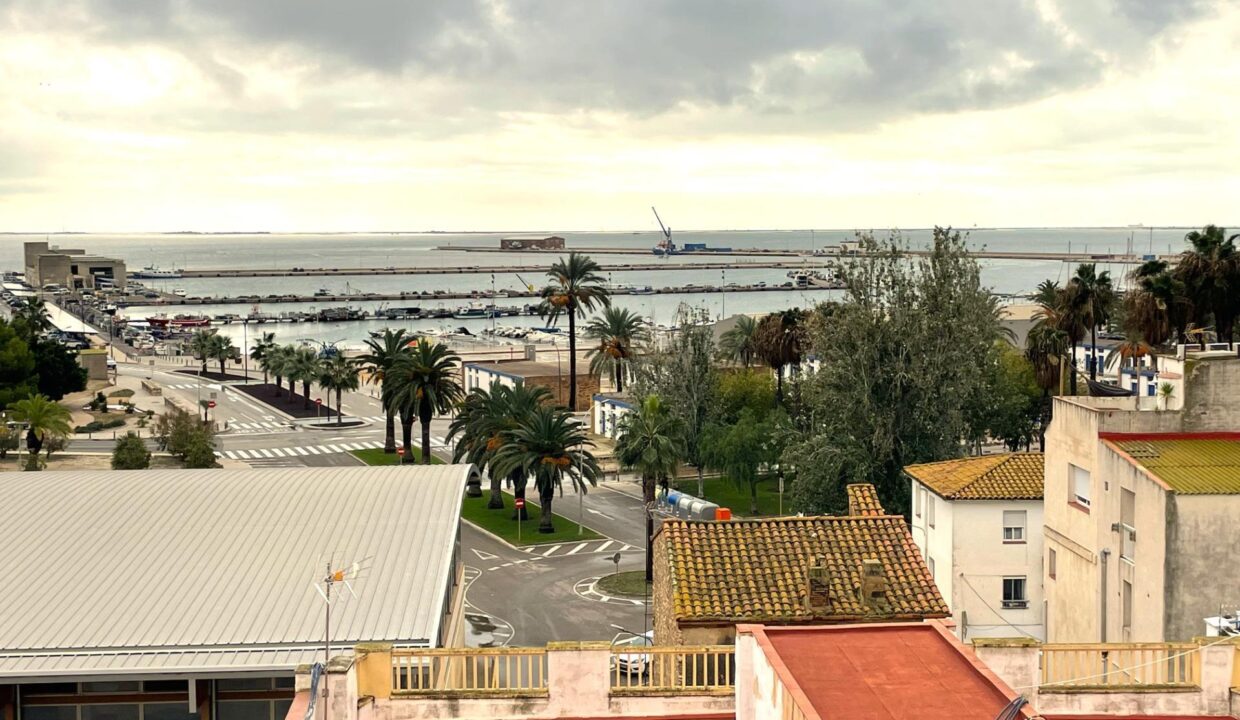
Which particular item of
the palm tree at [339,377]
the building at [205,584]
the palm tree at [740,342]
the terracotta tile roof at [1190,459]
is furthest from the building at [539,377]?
the terracotta tile roof at [1190,459]

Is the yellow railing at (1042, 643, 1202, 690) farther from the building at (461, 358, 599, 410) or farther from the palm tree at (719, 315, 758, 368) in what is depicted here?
the building at (461, 358, 599, 410)

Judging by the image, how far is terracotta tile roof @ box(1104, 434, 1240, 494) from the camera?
2833 cm

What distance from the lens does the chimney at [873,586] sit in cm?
2323

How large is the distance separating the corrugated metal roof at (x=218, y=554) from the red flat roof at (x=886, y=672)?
9.86 m

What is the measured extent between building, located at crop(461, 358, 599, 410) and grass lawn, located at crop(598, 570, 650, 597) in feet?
135

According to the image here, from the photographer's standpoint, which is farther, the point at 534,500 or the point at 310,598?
the point at 534,500

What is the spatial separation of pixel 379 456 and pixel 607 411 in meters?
14.6

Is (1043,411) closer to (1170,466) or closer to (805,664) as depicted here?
(1170,466)

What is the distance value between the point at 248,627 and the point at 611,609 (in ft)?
72.5

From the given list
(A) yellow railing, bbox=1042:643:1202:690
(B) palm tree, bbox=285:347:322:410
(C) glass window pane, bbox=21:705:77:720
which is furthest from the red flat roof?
(B) palm tree, bbox=285:347:322:410

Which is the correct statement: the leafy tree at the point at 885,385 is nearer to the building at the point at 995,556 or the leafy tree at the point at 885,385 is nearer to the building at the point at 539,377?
the building at the point at 995,556

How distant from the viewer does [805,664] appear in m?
14.0

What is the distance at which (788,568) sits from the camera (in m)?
24.5

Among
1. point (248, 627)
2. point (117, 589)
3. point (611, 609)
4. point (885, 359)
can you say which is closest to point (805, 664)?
point (248, 627)
